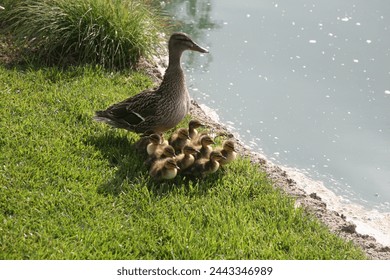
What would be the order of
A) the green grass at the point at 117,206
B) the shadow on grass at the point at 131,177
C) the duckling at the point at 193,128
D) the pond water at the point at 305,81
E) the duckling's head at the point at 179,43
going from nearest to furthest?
the green grass at the point at 117,206 → the shadow on grass at the point at 131,177 → the duckling at the point at 193,128 → the duckling's head at the point at 179,43 → the pond water at the point at 305,81

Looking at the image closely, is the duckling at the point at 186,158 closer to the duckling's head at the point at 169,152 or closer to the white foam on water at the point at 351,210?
the duckling's head at the point at 169,152

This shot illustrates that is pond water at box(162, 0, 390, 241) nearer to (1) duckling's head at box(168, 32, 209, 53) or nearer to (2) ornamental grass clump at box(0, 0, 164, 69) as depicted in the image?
(2) ornamental grass clump at box(0, 0, 164, 69)

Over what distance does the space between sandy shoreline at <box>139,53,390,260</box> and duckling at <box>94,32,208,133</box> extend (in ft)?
2.79

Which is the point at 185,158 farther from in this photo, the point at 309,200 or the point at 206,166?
the point at 309,200

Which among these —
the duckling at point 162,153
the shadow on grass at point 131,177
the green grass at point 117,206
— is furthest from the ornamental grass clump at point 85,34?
the duckling at point 162,153

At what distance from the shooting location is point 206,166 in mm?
5355

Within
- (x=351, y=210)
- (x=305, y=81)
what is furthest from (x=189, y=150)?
(x=305, y=81)

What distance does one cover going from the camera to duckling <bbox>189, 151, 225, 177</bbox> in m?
5.36

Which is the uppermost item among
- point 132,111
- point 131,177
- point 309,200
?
point 132,111

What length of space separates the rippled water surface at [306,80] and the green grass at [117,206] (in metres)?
1.13

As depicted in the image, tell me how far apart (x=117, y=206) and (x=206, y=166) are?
0.85 meters

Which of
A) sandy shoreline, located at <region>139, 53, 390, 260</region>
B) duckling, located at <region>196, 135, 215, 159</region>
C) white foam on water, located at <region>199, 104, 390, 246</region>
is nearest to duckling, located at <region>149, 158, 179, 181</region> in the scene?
duckling, located at <region>196, 135, 215, 159</region>

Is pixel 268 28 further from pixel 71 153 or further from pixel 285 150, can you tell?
pixel 71 153

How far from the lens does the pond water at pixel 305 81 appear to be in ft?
21.4
